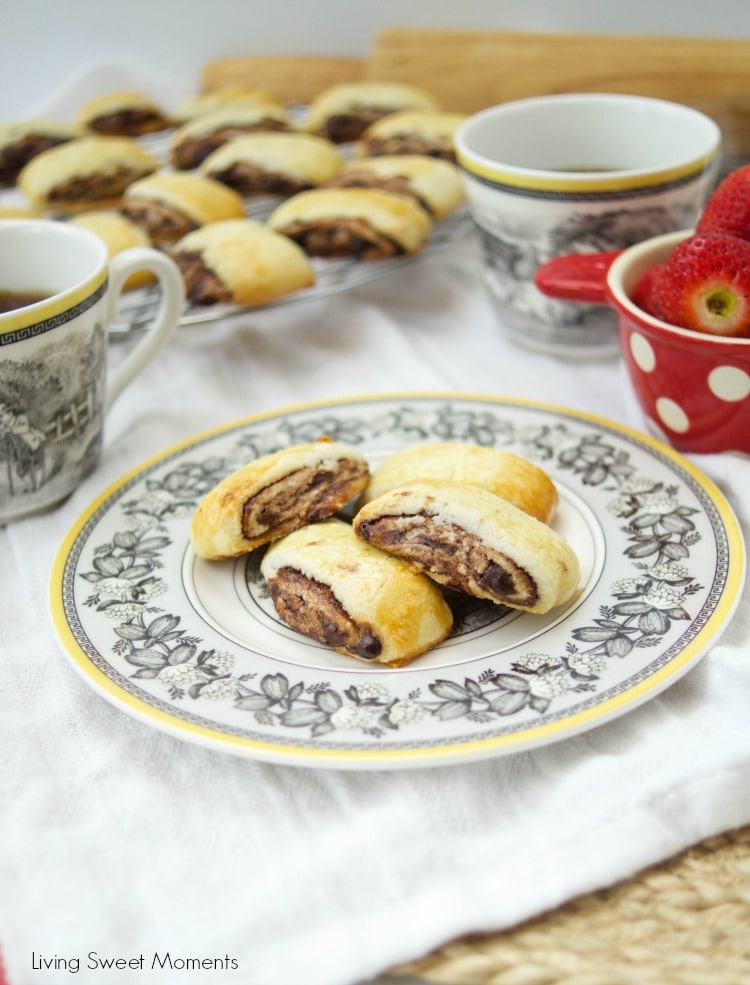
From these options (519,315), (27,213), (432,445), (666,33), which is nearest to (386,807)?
(432,445)

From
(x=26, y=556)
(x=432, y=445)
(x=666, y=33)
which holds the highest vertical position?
(x=666, y=33)

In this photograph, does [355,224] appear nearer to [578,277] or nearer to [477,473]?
[578,277]

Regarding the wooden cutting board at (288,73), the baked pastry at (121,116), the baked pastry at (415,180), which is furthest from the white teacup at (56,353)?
the wooden cutting board at (288,73)

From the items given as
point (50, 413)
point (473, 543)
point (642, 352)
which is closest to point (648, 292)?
point (642, 352)

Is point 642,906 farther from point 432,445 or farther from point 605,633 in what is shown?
point 432,445

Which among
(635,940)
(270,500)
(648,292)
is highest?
(648,292)

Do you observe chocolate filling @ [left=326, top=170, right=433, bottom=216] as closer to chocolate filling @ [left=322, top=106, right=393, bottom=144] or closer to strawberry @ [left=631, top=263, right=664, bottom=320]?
chocolate filling @ [left=322, top=106, right=393, bottom=144]
